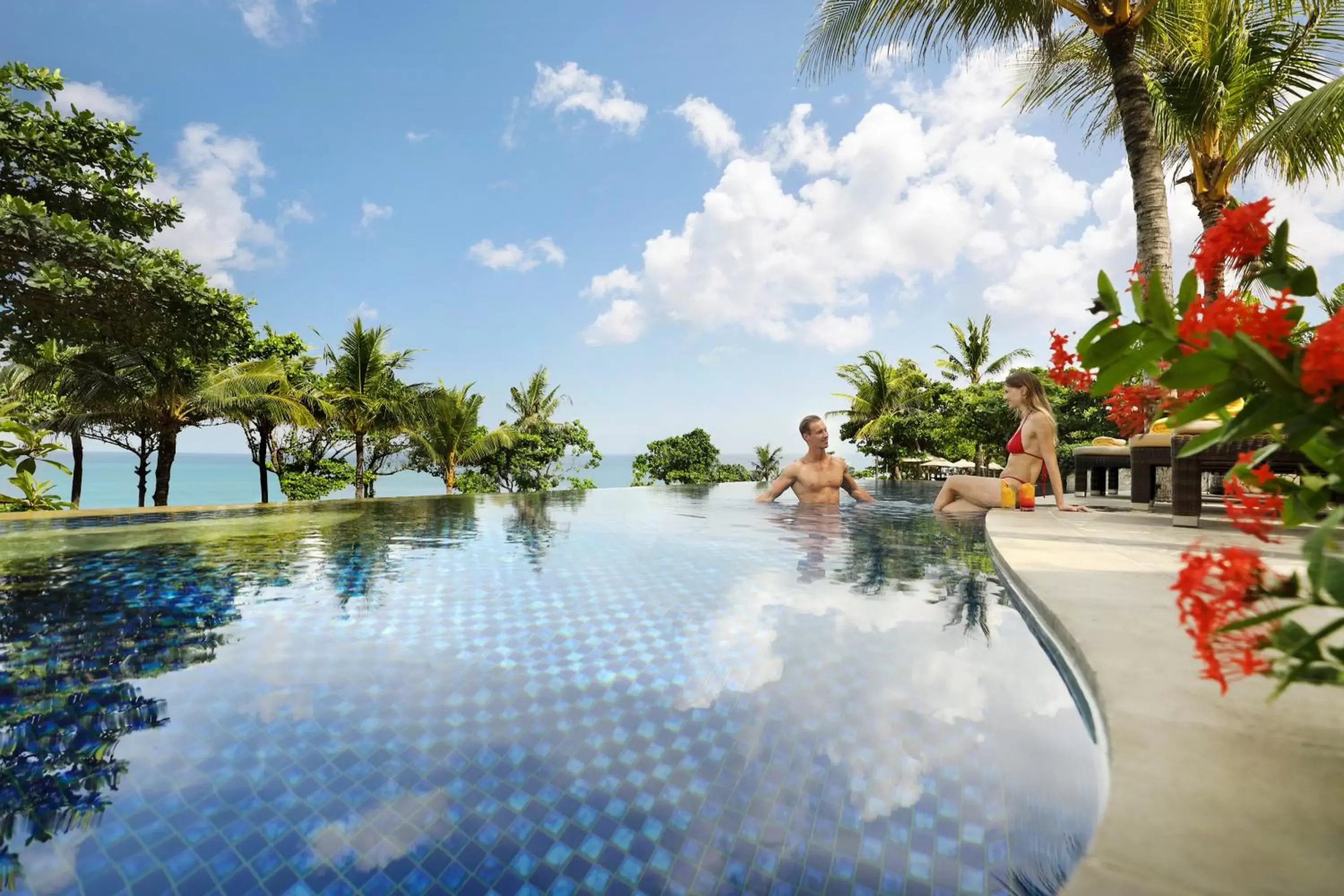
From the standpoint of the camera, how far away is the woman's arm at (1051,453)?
6.41 metres

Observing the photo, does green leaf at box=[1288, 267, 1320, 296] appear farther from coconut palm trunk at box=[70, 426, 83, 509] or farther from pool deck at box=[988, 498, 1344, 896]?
coconut palm trunk at box=[70, 426, 83, 509]

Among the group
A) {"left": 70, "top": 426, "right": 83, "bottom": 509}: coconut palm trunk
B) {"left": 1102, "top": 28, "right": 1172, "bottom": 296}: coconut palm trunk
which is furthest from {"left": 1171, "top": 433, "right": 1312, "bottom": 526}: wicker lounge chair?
{"left": 70, "top": 426, "right": 83, "bottom": 509}: coconut palm trunk

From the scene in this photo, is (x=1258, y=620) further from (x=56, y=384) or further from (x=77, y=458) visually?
(x=77, y=458)

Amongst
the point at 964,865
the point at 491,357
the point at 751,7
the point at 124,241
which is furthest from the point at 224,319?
the point at 491,357

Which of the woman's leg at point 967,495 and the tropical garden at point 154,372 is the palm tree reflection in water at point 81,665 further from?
the woman's leg at point 967,495

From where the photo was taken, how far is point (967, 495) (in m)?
7.98

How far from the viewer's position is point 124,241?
7836mm

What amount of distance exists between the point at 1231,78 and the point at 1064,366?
1169cm

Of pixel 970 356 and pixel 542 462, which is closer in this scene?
pixel 542 462

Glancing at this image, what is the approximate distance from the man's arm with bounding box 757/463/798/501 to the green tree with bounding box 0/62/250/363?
8.10 m

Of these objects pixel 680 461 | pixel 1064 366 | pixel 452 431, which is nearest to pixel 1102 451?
pixel 1064 366

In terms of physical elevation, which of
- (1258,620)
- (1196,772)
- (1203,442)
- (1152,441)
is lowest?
(1196,772)

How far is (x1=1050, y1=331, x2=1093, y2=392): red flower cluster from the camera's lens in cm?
126

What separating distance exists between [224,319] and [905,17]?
10.7 meters
